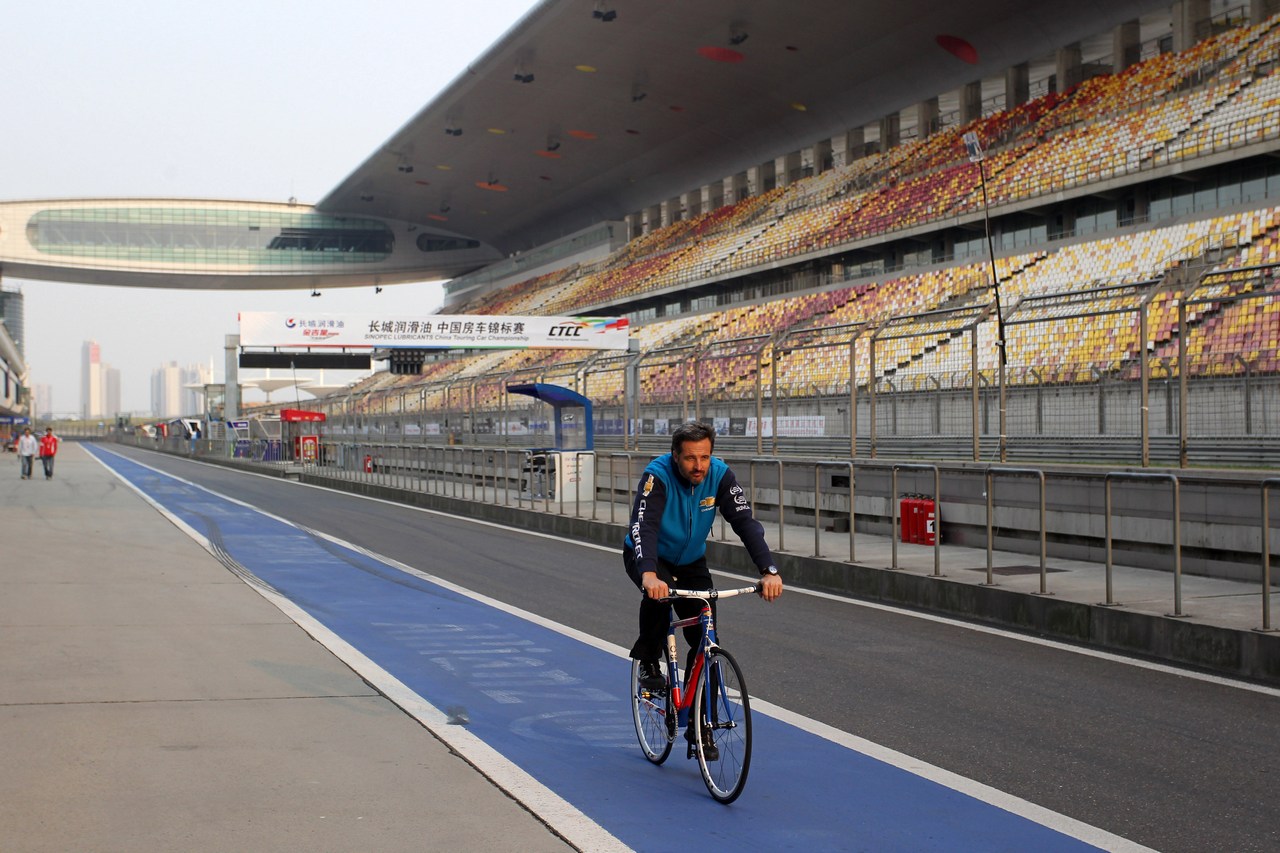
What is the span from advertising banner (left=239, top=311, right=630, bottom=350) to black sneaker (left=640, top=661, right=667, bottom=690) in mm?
32558

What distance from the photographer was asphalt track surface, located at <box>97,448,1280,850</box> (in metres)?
4.78

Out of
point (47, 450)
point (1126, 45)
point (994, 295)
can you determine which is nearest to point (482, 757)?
point (994, 295)

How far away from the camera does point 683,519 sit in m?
5.34

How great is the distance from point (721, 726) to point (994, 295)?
24695mm

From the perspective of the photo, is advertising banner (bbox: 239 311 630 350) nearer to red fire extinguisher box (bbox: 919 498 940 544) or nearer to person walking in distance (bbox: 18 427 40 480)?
person walking in distance (bbox: 18 427 40 480)

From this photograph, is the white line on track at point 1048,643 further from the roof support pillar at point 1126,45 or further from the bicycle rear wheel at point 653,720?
the roof support pillar at point 1126,45

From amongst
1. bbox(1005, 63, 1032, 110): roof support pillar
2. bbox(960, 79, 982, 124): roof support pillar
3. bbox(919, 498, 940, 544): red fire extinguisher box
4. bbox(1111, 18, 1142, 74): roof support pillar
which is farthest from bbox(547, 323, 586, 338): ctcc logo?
bbox(919, 498, 940, 544): red fire extinguisher box

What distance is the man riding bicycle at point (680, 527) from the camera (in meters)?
5.20

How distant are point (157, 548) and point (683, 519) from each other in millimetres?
11801

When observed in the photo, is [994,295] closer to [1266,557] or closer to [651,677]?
[1266,557]

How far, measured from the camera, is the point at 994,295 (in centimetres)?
2809

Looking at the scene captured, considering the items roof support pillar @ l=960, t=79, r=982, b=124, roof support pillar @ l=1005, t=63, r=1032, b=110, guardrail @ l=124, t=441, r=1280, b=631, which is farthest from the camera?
roof support pillar @ l=960, t=79, r=982, b=124

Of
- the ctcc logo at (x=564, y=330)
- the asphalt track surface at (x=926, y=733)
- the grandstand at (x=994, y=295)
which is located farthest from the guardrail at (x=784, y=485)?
the ctcc logo at (x=564, y=330)

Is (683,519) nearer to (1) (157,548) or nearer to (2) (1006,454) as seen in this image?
(2) (1006,454)
